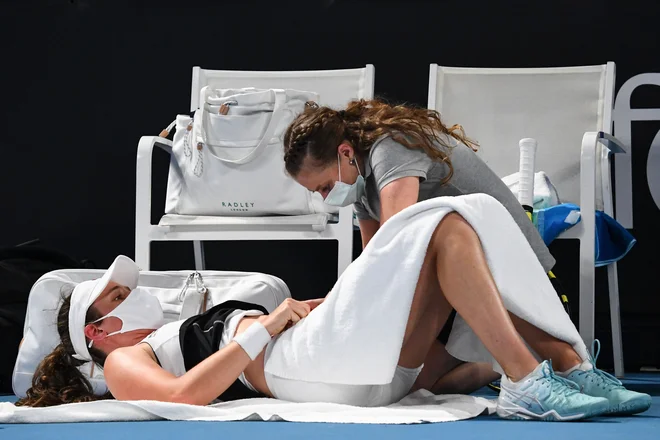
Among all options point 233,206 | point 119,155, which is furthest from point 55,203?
point 233,206

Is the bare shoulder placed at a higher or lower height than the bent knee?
lower

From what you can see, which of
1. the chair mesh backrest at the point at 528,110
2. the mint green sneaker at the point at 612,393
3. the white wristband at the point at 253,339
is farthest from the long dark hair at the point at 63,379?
the chair mesh backrest at the point at 528,110

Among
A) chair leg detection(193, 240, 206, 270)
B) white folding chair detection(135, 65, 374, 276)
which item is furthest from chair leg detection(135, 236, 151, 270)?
chair leg detection(193, 240, 206, 270)

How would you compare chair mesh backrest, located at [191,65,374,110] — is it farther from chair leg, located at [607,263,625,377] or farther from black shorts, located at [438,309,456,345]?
black shorts, located at [438,309,456,345]

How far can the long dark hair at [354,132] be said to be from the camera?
6.60 ft

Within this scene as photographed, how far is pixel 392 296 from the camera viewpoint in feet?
5.48

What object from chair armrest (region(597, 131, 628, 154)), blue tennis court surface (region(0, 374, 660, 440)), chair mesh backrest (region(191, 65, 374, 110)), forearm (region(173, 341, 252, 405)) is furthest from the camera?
chair mesh backrest (region(191, 65, 374, 110))

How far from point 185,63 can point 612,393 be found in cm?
222

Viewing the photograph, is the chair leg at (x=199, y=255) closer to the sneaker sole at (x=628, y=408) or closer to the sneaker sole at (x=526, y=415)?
the sneaker sole at (x=526, y=415)

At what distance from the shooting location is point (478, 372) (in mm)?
2006

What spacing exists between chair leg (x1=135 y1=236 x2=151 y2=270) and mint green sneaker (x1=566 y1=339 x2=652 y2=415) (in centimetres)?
137

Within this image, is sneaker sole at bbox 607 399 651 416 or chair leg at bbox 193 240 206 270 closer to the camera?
sneaker sole at bbox 607 399 651 416

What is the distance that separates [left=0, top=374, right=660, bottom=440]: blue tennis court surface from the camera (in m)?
1.44

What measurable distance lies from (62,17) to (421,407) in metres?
2.34
